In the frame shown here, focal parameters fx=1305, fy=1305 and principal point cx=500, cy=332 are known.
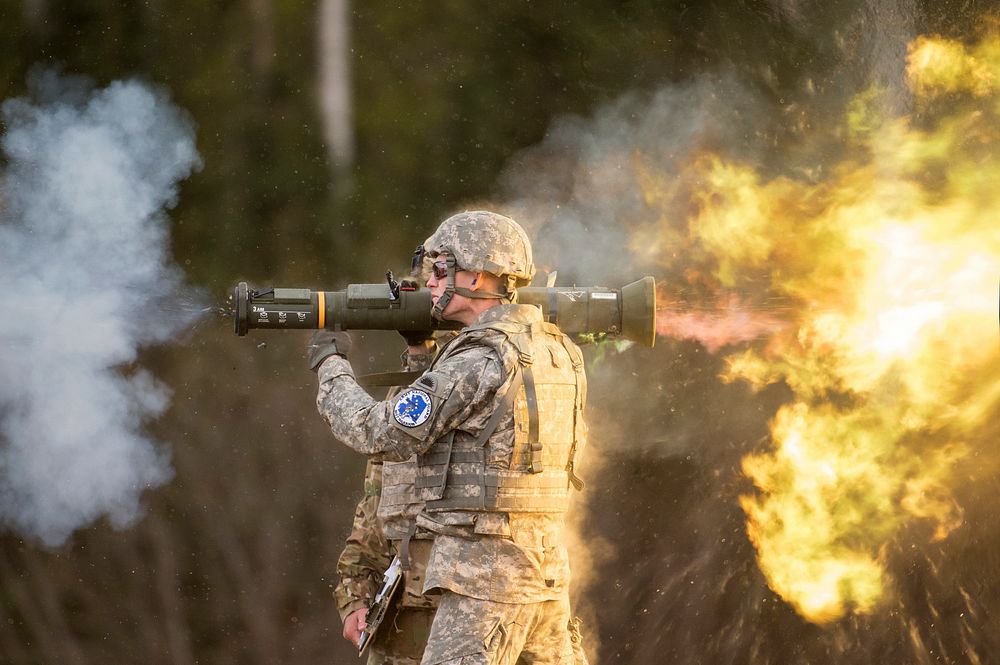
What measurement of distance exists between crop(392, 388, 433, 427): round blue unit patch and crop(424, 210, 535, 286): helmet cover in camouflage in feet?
1.54

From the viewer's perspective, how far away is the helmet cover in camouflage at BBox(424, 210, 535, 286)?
3.96m

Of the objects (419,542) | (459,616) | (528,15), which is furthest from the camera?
(528,15)

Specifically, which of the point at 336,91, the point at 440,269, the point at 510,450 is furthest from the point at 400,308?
the point at 336,91

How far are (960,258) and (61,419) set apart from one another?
12.7ft

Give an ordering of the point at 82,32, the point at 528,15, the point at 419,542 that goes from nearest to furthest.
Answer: the point at 419,542
the point at 82,32
the point at 528,15

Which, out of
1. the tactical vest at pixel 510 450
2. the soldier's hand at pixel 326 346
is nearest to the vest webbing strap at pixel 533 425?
the tactical vest at pixel 510 450

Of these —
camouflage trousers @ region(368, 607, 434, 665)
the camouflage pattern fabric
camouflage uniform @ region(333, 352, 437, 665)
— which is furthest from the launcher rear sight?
camouflage trousers @ region(368, 607, 434, 665)

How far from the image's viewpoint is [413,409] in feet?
12.2

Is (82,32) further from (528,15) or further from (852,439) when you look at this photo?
(852,439)

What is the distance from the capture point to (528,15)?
545 cm

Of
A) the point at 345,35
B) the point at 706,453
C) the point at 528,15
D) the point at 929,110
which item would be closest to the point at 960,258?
the point at 929,110

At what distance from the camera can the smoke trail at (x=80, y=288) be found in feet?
16.2

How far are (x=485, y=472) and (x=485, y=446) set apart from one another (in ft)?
0.25

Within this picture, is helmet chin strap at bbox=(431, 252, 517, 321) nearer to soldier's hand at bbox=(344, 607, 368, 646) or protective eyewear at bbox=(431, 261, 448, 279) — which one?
protective eyewear at bbox=(431, 261, 448, 279)
